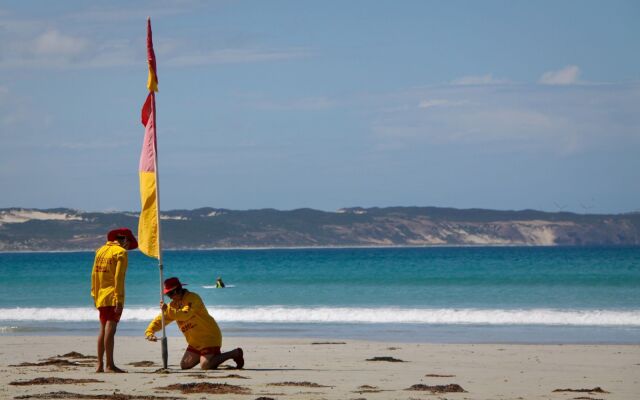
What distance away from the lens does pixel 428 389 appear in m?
12.1

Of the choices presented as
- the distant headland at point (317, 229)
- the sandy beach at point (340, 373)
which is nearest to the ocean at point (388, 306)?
the sandy beach at point (340, 373)

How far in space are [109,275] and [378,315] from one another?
17.4 metres

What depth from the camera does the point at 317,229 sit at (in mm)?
188875

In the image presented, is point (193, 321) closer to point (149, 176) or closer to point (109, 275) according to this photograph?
point (109, 275)

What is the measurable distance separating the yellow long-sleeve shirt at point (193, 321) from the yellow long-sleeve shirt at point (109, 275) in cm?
75

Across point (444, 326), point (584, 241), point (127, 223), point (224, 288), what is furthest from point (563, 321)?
point (584, 241)

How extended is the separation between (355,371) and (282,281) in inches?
1561

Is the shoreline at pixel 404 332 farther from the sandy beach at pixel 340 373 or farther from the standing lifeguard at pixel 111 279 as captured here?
the standing lifeguard at pixel 111 279

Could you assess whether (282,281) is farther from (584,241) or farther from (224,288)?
(584,241)

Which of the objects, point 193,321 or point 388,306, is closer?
point 193,321

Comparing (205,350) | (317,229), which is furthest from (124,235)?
(317,229)

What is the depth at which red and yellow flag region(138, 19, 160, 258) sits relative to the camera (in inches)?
528

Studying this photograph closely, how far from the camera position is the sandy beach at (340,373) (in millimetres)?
11742

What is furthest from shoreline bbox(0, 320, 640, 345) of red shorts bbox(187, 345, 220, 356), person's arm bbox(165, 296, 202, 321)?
person's arm bbox(165, 296, 202, 321)
